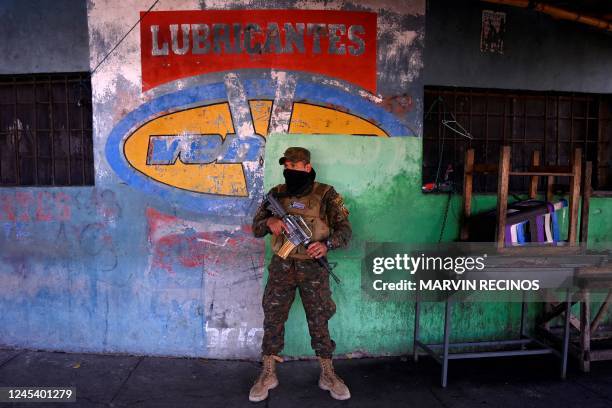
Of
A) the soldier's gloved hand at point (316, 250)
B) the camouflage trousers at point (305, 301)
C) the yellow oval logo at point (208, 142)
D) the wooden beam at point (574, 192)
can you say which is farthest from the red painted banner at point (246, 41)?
the wooden beam at point (574, 192)

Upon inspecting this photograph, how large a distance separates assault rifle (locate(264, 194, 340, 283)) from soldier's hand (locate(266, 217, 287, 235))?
3 cm

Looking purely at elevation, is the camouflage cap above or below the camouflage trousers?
above

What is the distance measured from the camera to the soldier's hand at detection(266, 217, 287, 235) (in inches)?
135

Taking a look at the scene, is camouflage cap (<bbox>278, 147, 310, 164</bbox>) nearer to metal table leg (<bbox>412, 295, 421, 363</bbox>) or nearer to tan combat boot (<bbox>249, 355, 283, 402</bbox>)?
tan combat boot (<bbox>249, 355, 283, 402</bbox>)

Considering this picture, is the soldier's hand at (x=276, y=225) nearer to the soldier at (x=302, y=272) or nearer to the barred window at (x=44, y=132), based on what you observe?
the soldier at (x=302, y=272)

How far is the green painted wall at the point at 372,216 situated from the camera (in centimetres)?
409

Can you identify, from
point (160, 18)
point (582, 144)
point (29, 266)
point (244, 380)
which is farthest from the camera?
point (582, 144)

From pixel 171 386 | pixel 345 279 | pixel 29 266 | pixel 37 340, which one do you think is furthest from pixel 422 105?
pixel 37 340

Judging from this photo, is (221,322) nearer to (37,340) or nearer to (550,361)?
(37,340)

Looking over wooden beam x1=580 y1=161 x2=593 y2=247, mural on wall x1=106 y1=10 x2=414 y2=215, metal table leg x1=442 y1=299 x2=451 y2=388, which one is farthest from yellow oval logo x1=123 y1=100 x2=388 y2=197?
wooden beam x1=580 y1=161 x2=593 y2=247

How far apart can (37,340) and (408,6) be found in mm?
5009

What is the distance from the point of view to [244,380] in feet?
12.3

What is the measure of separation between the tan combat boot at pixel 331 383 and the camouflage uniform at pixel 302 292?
0.09 metres

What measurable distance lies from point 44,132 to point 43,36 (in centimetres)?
95
